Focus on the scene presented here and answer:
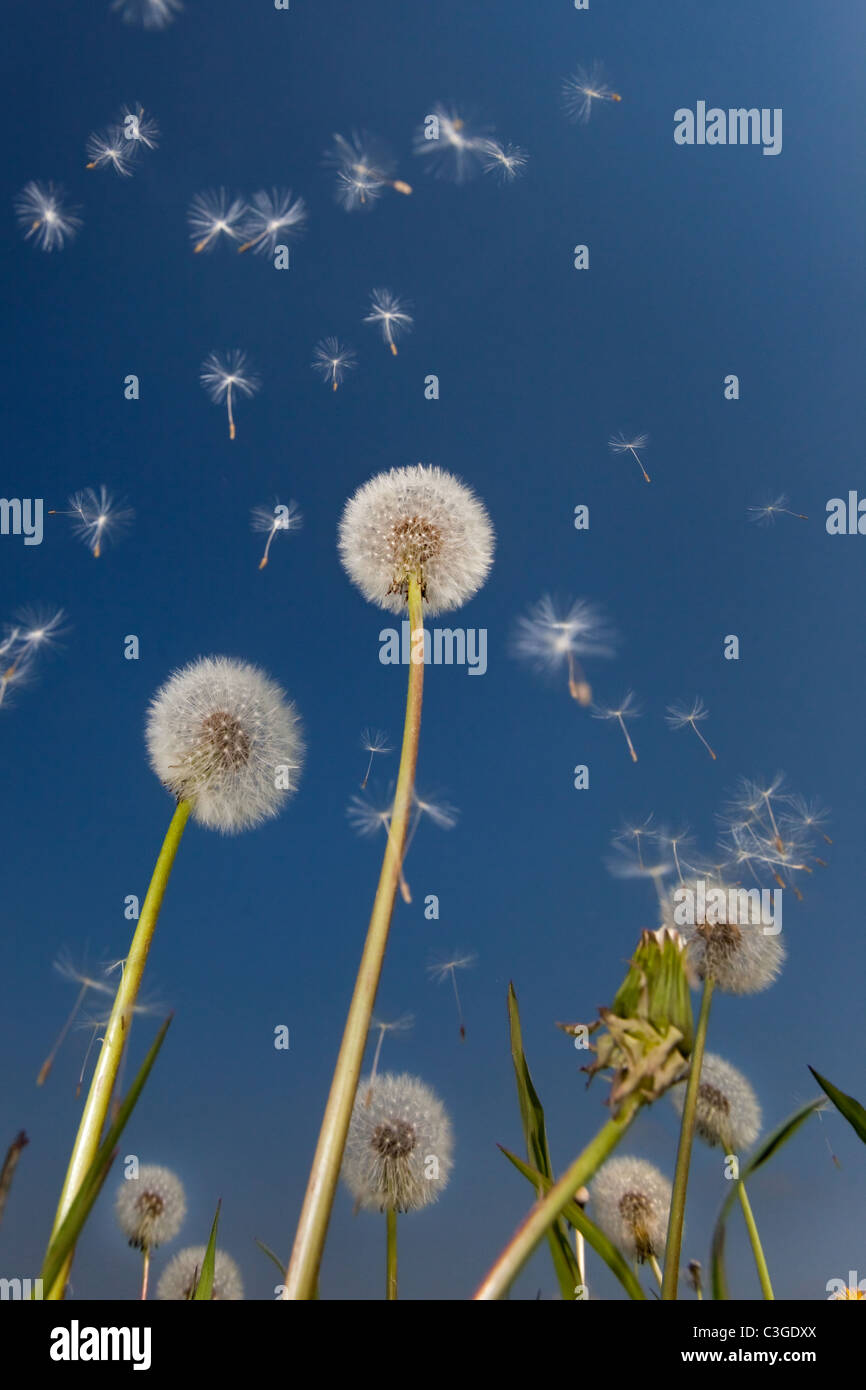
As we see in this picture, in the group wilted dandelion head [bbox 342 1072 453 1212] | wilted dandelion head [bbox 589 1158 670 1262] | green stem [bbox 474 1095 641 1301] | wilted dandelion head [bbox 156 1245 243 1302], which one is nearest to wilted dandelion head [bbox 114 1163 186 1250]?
wilted dandelion head [bbox 156 1245 243 1302]

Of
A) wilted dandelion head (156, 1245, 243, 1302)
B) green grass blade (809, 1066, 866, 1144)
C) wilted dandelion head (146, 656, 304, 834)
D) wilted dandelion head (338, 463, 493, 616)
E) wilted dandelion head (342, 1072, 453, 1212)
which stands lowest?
wilted dandelion head (156, 1245, 243, 1302)

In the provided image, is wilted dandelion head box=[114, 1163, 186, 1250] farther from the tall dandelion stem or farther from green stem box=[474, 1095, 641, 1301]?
green stem box=[474, 1095, 641, 1301]

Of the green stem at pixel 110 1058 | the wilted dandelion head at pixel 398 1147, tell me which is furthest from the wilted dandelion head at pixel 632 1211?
the green stem at pixel 110 1058

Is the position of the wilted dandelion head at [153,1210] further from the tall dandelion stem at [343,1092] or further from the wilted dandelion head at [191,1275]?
the tall dandelion stem at [343,1092]

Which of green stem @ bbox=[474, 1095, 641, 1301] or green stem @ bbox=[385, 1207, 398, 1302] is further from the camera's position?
green stem @ bbox=[385, 1207, 398, 1302]

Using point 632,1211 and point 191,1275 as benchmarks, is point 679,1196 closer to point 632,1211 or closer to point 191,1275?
point 632,1211
